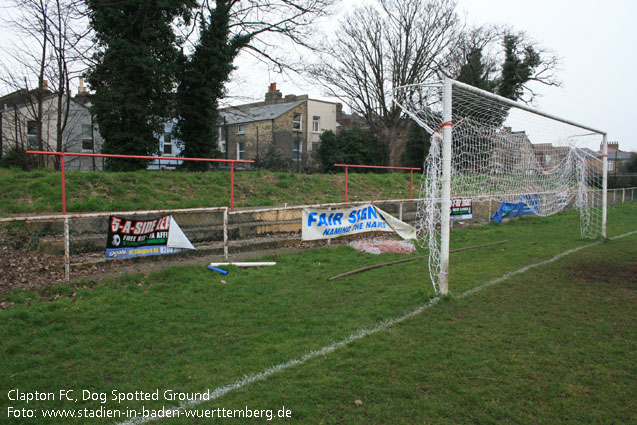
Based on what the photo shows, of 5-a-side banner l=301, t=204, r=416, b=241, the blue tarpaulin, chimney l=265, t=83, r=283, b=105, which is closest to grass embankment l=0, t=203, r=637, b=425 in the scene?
5-a-side banner l=301, t=204, r=416, b=241

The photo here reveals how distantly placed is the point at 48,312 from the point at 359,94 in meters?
30.4

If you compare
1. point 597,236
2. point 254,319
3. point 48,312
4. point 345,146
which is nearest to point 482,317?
point 254,319

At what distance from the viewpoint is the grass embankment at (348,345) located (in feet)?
11.2

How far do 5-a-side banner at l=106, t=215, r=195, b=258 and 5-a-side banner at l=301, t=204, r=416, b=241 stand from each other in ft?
10.4

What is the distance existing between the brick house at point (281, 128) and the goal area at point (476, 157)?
22.7m

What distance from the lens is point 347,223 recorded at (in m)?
11.2

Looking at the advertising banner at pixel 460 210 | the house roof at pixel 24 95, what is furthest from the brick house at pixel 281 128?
the advertising banner at pixel 460 210

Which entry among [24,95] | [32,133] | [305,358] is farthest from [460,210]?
[32,133]

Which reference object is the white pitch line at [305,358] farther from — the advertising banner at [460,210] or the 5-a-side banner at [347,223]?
the advertising banner at [460,210]

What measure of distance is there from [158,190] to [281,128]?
23737 mm

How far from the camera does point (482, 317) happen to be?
544 cm

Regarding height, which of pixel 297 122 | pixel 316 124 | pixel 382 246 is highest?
pixel 316 124

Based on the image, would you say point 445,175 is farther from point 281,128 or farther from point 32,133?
point 281,128

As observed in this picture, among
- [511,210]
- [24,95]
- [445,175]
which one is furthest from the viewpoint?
[511,210]
